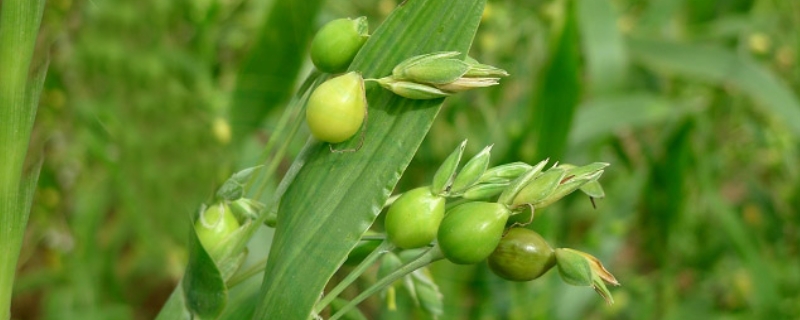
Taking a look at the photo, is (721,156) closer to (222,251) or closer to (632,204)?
(632,204)

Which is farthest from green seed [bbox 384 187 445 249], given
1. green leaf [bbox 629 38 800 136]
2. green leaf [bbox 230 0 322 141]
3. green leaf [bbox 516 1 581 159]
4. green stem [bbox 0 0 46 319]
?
green leaf [bbox 629 38 800 136]

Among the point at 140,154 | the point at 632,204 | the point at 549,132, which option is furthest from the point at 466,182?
the point at 632,204

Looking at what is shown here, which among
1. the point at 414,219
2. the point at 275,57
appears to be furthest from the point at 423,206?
the point at 275,57

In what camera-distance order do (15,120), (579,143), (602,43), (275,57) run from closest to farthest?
(15,120)
(275,57)
(602,43)
(579,143)

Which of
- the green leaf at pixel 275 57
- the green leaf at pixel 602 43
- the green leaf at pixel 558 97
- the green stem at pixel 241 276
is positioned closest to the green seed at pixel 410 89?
the green stem at pixel 241 276

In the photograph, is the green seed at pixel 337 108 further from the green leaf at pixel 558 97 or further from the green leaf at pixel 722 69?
the green leaf at pixel 722 69

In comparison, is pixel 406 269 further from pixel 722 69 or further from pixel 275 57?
pixel 722 69

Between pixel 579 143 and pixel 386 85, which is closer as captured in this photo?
pixel 386 85
